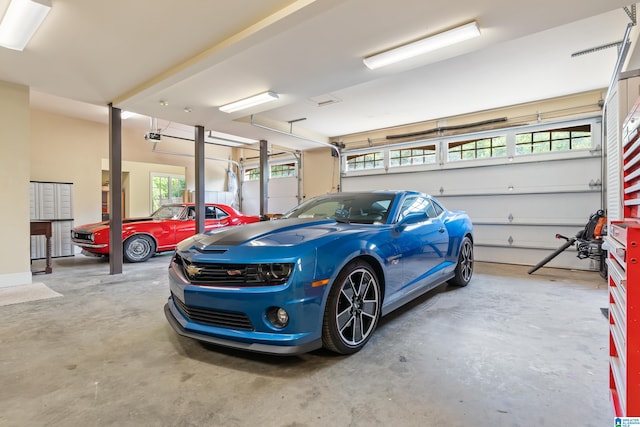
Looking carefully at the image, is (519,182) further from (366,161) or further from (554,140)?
(366,161)

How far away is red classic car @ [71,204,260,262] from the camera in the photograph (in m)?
5.75

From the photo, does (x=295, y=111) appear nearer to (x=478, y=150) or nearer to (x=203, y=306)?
(x=478, y=150)

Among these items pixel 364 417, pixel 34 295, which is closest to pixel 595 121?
pixel 364 417

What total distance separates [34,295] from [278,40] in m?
4.04

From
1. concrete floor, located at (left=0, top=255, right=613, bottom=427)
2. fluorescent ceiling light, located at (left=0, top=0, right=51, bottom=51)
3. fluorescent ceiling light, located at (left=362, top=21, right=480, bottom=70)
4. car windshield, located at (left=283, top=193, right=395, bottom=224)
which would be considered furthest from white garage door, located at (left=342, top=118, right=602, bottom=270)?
fluorescent ceiling light, located at (left=0, top=0, right=51, bottom=51)

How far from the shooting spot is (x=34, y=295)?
12.3 ft

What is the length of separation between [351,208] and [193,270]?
5.04 feet

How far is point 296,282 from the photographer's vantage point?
5.94 feet

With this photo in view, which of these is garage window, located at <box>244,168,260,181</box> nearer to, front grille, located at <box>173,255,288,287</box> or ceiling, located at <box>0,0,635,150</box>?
ceiling, located at <box>0,0,635,150</box>

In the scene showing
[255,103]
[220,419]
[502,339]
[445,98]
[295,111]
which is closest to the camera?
[220,419]

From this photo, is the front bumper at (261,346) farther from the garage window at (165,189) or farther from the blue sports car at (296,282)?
the garage window at (165,189)

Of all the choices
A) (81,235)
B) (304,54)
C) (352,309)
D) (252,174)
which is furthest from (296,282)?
(252,174)

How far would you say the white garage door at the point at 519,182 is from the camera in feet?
17.1

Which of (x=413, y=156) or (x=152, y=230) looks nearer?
(x=152, y=230)
